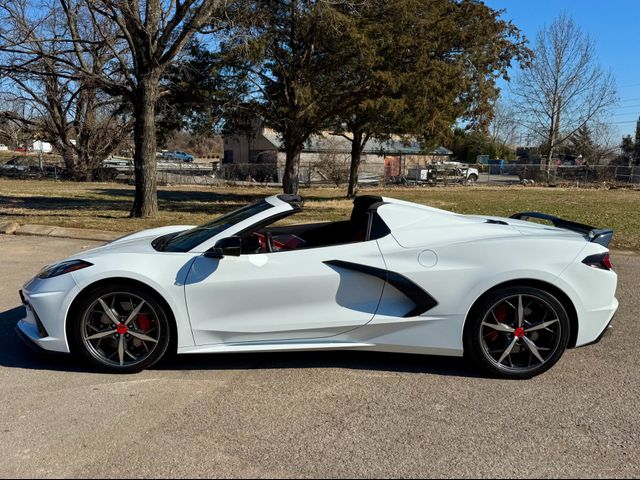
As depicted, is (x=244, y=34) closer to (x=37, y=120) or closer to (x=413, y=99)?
(x=413, y=99)

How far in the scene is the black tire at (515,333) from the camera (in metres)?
4.14

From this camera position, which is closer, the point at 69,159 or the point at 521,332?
the point at 521,332

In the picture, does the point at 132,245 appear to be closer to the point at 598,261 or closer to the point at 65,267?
the point at 65,267

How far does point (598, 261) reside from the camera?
427 centimetres

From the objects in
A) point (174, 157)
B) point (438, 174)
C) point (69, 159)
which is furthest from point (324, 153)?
point (174, 157)

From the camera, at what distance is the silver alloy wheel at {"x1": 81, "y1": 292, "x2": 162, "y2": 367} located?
4.16 meters

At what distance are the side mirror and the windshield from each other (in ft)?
0.67

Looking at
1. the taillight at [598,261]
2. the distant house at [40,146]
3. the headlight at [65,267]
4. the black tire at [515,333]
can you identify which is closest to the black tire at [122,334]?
the headlight at [65,267]

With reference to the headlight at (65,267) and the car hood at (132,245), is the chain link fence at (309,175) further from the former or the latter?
the headlight at (65,267)

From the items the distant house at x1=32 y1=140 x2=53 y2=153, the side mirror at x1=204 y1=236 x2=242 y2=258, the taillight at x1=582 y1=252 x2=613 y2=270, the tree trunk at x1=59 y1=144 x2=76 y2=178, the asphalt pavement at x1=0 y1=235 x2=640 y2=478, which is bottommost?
the asphalt pavement at x1=0 y1=235 x2=640 y2=478

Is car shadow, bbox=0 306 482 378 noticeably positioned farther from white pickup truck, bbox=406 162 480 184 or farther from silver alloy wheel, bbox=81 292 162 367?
white pickup truck, bbox=406 162 480 184

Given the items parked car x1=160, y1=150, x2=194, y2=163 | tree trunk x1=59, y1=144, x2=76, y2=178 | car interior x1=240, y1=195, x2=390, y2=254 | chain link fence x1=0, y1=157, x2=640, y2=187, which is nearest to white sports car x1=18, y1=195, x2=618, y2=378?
car interior x1=240, y1=195, x2=390, y2=254

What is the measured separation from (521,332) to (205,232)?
8.57ft

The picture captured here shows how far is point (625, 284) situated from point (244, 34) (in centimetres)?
1133
